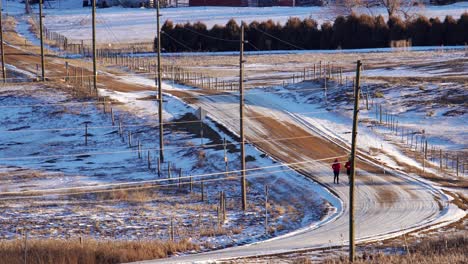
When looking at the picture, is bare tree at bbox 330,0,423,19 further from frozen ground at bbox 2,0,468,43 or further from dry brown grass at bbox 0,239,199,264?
dry brown grass at bbox 0,239,199,264

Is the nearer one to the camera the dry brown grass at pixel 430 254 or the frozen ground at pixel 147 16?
the dry brown grass at pixel 430 254

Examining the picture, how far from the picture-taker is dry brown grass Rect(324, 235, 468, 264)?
66.6 feet

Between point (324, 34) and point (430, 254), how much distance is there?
6682 centimetres

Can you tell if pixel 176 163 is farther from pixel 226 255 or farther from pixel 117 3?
pixel 117 3

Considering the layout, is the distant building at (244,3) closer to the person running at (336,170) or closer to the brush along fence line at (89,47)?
the brush along fence line at (89,47)

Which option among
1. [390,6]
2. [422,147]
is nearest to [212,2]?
[390,6]

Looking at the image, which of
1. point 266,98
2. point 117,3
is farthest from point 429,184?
point 117,3

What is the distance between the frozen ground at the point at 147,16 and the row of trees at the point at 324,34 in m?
11.0

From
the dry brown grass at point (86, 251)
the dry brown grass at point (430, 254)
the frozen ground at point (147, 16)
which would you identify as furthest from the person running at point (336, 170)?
the frozen ground at point (147, 16)

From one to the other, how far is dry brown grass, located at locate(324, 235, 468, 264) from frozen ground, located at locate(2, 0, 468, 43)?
75801mm

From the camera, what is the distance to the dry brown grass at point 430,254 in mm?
20309

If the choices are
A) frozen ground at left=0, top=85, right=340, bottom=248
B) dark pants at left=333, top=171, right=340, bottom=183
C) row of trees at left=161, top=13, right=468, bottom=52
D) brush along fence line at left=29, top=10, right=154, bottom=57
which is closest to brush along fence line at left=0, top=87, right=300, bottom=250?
frozen ground at left=0, top=85, right=340, bottom=248

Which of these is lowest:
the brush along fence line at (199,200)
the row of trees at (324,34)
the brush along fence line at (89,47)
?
the brush along fence line at (199,200)

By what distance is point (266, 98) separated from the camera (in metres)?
54.7
